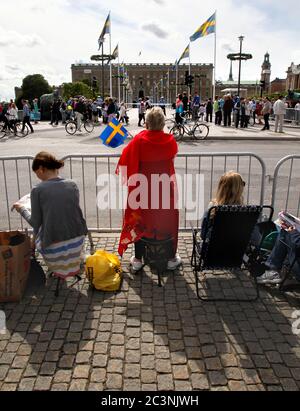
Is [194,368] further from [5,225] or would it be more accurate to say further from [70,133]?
[70,133]

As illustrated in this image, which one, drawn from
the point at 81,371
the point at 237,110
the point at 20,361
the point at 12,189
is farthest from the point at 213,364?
the point at 237,110

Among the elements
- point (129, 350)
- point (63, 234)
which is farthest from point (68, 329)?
point (63, 234)

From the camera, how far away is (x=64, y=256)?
4039 millimetres

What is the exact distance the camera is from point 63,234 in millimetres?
3986

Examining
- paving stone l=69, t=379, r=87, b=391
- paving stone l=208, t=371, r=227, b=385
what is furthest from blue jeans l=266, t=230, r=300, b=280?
paving stone l=69, t=379, r=87, b=391

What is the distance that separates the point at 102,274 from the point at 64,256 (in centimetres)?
45

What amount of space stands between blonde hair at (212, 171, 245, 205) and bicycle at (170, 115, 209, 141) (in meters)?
13.0

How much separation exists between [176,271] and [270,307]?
1.18 m

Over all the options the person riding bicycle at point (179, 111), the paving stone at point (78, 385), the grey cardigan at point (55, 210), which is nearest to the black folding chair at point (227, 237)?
the grey cardigan at point (55, 210)

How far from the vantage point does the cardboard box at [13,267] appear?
379cm

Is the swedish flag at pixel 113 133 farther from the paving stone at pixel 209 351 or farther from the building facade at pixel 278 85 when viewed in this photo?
the building facade at pixel 278 85

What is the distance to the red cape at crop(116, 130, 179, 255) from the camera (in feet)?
13.5

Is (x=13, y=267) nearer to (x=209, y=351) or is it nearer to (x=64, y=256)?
(x=64, y=256)

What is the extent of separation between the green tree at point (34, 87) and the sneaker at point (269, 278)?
299 feet
